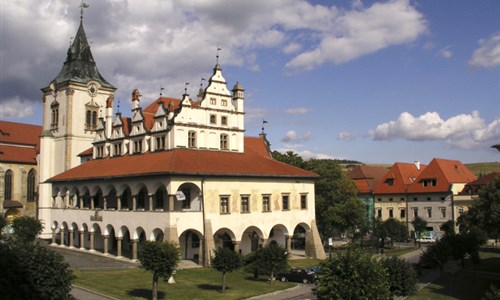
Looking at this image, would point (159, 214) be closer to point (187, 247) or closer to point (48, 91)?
point (187, 247)

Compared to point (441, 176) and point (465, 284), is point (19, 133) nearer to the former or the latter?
point (441, 176)

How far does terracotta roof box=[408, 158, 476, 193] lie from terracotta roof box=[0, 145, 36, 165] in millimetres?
58049

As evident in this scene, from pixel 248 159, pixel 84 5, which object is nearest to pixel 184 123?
pixel 248 159

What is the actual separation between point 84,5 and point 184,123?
1431 inches

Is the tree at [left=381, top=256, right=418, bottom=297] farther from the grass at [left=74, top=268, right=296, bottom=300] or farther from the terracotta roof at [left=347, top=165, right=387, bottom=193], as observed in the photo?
the terracotta roof at [left=347, top=165, right=387, bottom=193]

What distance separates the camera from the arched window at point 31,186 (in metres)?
78.3

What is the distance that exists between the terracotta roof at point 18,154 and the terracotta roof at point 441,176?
58049mm

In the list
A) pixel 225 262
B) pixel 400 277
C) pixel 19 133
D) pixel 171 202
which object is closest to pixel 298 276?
pixel 225 262

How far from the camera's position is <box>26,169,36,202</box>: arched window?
78.3m

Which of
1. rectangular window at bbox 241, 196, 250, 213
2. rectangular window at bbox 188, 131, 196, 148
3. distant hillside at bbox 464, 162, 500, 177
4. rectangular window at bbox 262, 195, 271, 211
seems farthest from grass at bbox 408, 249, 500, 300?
distant hillside at bbox 464, 162, 500, 177

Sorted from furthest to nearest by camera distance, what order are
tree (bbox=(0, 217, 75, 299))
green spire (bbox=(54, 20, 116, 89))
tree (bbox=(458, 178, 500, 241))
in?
green spire (bbox=(54, 20, 116, 89)) < tree (bbox=(458, 178, 500, 241)) < tree (bbox=(0, 217, 75, 299))

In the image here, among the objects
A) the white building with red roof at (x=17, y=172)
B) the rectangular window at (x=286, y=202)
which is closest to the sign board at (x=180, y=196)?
the rectangular window at (x=286, y=202)

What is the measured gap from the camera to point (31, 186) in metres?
79.2

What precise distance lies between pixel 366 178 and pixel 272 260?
164 ft
